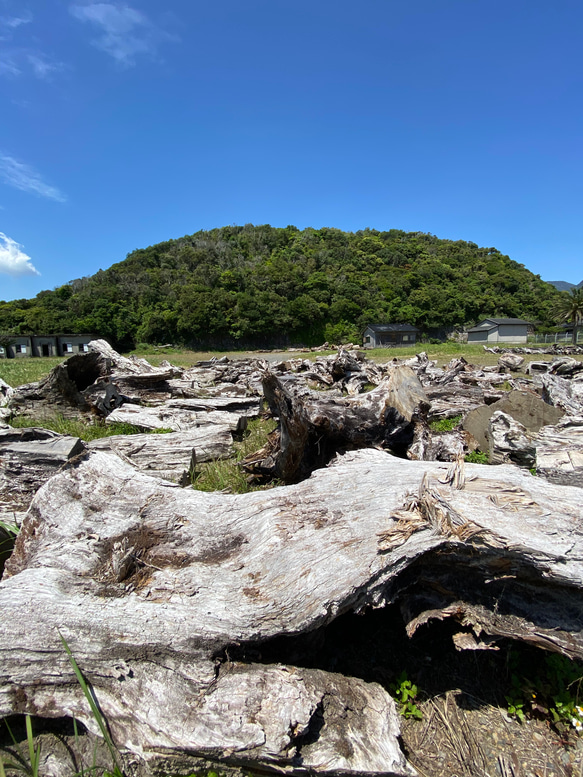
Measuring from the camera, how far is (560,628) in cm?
225

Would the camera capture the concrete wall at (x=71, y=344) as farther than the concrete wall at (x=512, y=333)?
No

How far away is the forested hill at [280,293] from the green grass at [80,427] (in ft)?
198

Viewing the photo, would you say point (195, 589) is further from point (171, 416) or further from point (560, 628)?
point (171, 416)

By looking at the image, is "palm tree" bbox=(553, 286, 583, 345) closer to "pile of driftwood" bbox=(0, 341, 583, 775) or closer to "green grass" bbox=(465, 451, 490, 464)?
"green grass" bbox=(465, 451, 490, 464)

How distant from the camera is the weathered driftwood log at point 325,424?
14.2ft

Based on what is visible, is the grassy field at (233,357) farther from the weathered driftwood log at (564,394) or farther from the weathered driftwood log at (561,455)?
the weathered driftwood log at (561,455)

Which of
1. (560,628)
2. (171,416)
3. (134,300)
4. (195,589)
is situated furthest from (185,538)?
(134,300)

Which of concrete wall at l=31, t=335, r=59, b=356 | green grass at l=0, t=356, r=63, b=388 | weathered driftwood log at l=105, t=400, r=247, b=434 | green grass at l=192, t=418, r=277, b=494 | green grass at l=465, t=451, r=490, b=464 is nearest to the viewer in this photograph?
green grass at l=192, t=418, r=277, b=494

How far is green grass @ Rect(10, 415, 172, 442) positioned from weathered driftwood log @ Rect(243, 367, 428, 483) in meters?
2.84

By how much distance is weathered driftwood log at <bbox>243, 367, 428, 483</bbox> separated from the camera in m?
4.34

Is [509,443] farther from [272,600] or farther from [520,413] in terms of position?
[272,600]

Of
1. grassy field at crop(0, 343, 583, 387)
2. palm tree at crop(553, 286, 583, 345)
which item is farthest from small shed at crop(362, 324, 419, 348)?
grassy field at crop(0, 343, 583, 387)

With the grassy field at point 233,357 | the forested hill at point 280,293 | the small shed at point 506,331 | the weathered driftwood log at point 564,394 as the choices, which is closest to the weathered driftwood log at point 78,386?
the grassy field at point 233,357

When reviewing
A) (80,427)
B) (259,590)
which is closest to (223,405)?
(80,427)
